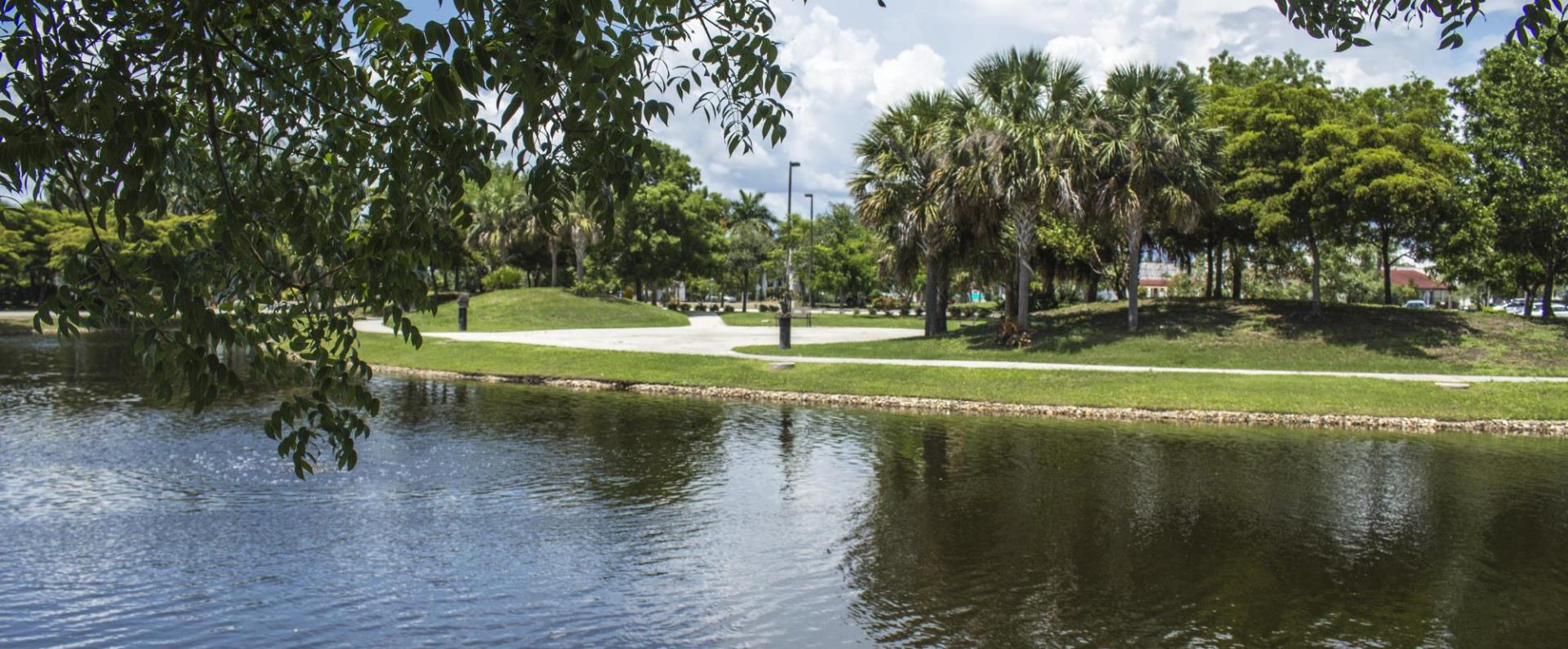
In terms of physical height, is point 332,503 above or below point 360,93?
below

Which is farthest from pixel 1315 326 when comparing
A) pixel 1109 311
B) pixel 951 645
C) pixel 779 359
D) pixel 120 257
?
pixel 120 257

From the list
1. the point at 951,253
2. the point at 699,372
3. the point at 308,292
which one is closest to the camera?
the point at 308,292

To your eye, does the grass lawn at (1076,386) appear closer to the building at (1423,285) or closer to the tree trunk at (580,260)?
the tree trunk at (580,260)

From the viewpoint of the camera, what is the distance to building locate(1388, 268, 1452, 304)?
10188 centimetres

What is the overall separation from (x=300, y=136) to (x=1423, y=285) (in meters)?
123

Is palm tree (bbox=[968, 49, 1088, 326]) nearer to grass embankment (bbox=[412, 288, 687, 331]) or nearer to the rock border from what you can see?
the rock border

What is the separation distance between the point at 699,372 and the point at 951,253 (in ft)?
37.7

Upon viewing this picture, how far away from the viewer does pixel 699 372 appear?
26.0m

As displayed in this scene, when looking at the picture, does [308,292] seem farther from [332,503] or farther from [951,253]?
[951,253]

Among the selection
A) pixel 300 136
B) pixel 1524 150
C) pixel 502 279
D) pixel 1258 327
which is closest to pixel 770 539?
pixel 300 136

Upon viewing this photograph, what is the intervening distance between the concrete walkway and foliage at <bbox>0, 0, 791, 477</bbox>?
70.6 ft

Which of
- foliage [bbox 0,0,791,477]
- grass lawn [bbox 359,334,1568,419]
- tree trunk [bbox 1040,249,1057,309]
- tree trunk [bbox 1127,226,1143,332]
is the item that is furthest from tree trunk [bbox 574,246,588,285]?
foliage [bbox 0,0,791,477]

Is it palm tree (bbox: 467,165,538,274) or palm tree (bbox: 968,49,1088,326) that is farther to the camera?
palm tree (bbox: 467,165,538,274)

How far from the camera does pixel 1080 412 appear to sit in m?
21.0
